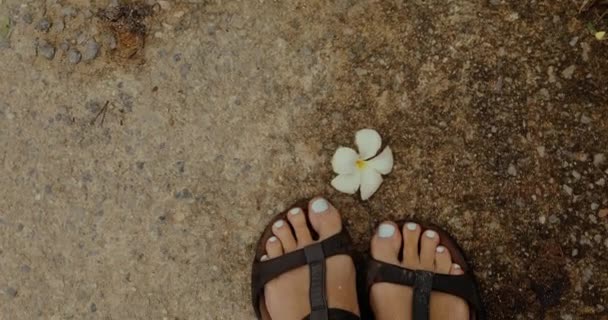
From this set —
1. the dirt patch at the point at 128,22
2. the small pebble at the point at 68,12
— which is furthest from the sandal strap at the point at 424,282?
the small pebble at the point at 68,12

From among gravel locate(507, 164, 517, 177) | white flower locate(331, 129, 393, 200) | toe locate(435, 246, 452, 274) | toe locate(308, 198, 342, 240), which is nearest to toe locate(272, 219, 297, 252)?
toe locate(308, 198, 342, 240)

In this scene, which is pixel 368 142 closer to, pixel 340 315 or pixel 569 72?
pixel 340 315

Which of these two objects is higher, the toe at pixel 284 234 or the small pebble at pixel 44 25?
the small pebble at pixel 44 25

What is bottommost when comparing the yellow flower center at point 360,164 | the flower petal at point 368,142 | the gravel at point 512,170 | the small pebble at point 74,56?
the gravel at point 512,170

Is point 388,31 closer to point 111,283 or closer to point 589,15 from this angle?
point 589,15

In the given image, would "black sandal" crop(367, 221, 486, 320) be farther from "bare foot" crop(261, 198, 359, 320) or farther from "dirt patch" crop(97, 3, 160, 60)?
"dirt patch" crop(97, 3, 160, 60)

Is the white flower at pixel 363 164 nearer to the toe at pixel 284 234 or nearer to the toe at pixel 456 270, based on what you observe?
the toe at pixel 284 234
